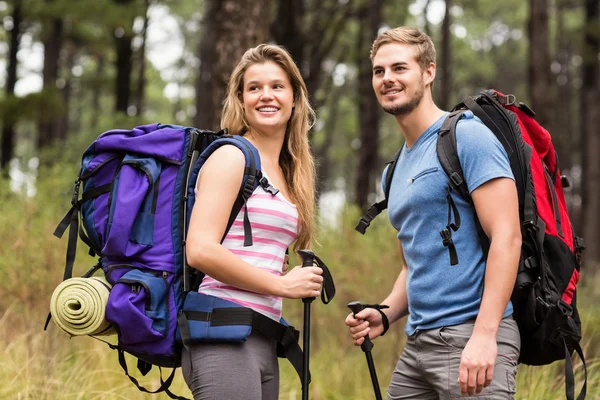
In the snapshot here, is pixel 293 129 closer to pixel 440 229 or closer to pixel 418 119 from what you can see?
pixel 418 119

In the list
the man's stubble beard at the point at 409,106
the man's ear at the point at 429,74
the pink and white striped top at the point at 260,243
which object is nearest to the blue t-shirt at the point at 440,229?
the man's stubble beard at the point at 409,106

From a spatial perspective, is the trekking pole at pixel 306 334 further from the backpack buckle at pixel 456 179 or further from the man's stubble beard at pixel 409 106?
the man's stubble beard at pixel 409 106

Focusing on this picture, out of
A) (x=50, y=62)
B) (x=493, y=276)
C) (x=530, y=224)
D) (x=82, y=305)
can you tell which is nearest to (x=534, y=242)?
(x=530, y=224)

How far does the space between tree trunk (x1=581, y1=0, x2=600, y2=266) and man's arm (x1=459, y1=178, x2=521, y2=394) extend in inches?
527

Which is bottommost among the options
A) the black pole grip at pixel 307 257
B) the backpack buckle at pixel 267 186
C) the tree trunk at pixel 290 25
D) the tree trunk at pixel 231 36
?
the black pole grip at pixel 307 257

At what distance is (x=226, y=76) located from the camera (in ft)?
21.6

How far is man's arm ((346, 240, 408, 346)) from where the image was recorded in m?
3.18

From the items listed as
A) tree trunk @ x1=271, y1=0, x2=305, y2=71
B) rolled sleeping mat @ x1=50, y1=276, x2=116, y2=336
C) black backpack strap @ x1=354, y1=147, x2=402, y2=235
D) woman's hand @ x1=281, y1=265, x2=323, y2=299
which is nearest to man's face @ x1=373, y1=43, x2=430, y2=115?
black backpack strap @ x1=354, y1=147, x2=402, y2=235

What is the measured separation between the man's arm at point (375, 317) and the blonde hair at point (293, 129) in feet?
1.32

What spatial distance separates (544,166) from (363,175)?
12428mm

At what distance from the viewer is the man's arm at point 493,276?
104 inches

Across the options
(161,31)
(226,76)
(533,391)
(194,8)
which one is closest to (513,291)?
(533,391)

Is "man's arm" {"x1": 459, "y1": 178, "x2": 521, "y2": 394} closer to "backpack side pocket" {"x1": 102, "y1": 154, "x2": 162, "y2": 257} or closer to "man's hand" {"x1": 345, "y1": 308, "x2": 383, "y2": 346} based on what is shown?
"man's hand" {"x1": 345, "y1": 308, "x2": 383, "y2": 346}

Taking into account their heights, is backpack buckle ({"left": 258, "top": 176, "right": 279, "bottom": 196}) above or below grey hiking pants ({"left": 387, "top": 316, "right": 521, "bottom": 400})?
above
